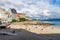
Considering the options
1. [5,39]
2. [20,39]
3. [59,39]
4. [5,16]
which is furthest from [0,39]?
[5,16]

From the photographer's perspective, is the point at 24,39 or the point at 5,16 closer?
the point at 24,39

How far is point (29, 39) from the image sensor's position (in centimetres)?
1002

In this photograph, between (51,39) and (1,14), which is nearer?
(51,39)

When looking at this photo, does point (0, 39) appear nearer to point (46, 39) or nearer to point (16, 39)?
point (16, 39)

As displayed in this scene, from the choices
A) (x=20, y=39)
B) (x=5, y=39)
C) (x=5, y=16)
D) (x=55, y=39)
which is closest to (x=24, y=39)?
(x=20, y=39)

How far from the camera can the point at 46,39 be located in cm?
1027

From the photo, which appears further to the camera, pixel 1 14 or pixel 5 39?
pixel 1 14

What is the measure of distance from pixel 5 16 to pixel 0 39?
2651cm

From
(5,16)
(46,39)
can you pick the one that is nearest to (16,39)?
(46,39)

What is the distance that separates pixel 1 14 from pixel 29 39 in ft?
89.5

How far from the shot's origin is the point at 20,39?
32.6 feet

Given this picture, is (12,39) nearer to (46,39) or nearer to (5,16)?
(46,39)

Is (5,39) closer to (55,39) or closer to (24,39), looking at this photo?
(24,39)

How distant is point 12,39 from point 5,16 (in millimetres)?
26562
